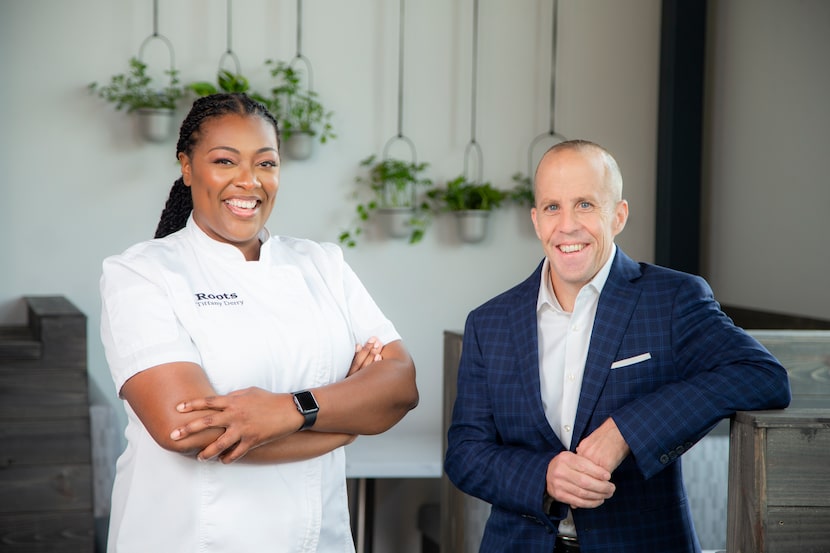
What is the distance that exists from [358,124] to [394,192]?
0.31 m

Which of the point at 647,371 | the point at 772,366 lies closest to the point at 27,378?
the point at 647,371

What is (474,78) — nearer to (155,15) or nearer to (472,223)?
(472,223)

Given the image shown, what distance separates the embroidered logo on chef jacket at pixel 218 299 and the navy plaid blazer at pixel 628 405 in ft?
1.55

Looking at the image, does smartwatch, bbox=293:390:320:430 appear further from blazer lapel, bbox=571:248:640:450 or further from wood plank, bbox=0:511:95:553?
wood plank, bbox=0:511:95:553

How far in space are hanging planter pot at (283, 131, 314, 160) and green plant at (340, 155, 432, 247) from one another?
25cm

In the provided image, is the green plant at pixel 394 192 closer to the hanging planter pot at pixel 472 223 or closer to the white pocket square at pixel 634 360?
the hanging planter pot at pixel 472 223

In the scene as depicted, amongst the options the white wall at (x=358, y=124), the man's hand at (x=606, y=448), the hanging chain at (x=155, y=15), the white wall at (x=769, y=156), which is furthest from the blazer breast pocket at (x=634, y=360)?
the hanging chain at (x=155, y=15)

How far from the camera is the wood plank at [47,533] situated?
2.90 meters

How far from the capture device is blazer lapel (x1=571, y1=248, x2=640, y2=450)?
1.65 m

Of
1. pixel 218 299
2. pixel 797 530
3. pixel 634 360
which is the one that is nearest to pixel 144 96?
pixel 218 299

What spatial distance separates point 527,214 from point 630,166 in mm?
531

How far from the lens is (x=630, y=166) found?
4.21 meters

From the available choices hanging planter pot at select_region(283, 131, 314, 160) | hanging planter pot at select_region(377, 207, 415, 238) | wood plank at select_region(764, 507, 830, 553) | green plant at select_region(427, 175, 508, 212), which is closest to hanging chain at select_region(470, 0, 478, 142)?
green plant at select_region(427, 175, 508, 212)

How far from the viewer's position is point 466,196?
3938 millimetres
